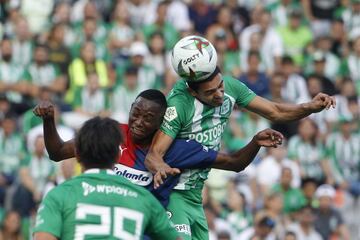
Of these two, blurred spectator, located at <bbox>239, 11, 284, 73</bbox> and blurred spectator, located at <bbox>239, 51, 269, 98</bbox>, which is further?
blurred spectator, located at <bbox>239, 11, 284, 73</bbox>

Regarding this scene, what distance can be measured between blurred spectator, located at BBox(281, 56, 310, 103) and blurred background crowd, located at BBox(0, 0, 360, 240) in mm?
25

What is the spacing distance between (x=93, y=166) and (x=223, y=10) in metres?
14.2

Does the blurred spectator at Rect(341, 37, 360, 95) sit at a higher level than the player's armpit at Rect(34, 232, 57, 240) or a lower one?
lower

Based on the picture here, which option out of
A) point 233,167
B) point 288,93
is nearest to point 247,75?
point 288,93

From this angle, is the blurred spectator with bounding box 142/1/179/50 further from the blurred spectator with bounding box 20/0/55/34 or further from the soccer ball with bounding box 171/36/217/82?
the soccer ball with bounding box 171/36/217/82

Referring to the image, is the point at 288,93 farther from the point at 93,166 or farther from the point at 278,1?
the point at 93,166

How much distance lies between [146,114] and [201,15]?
12420mm

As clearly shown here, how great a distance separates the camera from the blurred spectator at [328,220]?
17609 millimetres

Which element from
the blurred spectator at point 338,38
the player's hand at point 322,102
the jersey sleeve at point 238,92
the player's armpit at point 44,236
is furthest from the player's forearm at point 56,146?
the blurred spectator at point 338,38

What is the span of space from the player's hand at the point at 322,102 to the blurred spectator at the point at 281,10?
12.3 metres

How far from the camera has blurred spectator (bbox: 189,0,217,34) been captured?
70.7 feet

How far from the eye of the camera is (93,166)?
7473 mm

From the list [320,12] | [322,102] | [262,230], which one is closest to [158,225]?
[322,102]

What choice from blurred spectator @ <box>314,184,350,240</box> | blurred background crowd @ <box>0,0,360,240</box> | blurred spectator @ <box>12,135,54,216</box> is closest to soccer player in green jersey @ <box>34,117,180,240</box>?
blurred background crowd @ <box>0,0,360,240</box>
